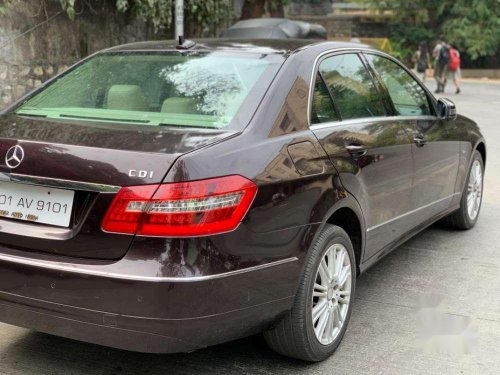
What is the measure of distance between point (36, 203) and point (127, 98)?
0.97 meters

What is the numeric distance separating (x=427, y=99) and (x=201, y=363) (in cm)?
287

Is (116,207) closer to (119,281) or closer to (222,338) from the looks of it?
(119,281)

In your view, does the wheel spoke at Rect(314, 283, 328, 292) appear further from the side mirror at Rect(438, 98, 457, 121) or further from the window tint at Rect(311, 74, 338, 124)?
the side mirror at Rect(438, 98, 457, 121)

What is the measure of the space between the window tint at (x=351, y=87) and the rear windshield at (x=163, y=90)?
455 mm

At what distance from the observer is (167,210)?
2.72 metres

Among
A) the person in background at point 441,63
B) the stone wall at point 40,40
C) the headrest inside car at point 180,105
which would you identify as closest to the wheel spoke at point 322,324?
the headrest inside car at point 180,105

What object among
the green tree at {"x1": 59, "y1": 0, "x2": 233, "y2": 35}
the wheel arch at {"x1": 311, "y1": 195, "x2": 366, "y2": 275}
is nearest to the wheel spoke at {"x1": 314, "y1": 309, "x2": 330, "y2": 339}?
the wheel arch at {"x1": 311, "y1": 195, "x2": 366, "y2": 275}

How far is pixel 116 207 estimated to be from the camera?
275 cm

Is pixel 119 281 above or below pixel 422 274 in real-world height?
above

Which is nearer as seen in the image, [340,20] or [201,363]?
[201,363]

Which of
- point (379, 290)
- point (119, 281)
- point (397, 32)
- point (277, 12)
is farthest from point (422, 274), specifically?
point (397, 32)

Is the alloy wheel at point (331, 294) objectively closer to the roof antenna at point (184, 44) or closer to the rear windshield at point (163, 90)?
the rear windshield at point (163, 90)

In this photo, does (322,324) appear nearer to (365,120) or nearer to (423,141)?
(365,120)

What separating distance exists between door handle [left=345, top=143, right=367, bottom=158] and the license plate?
160cm
